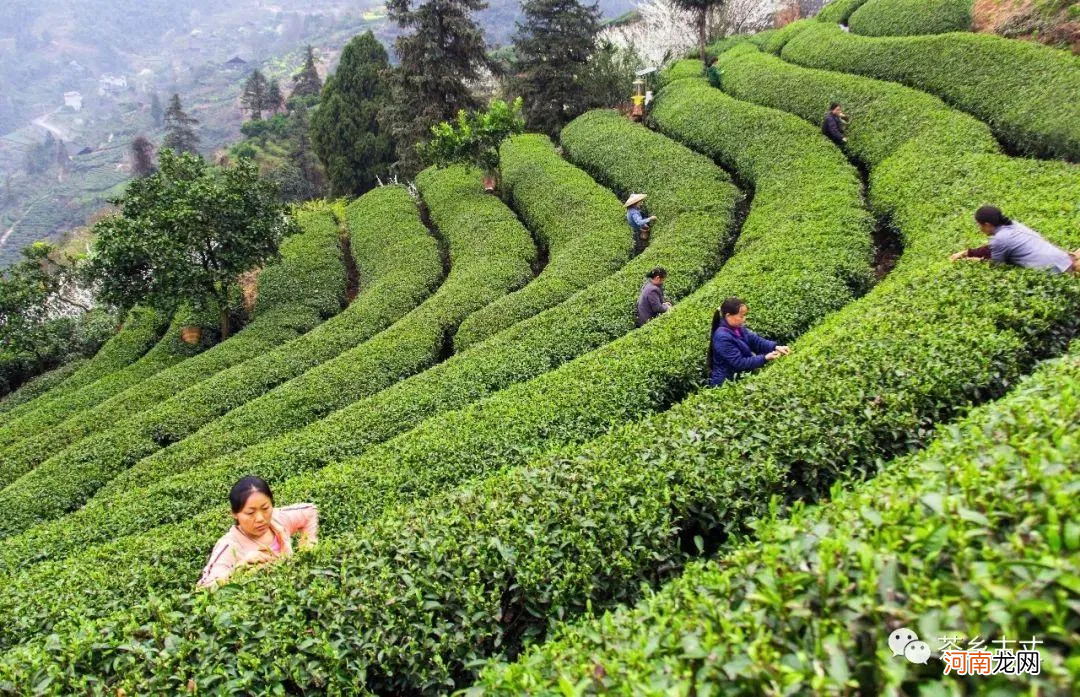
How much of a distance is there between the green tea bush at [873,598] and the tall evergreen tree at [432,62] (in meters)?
32.3

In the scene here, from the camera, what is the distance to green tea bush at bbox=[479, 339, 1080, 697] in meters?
2.28

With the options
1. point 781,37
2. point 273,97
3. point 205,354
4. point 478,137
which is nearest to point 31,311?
point 205,354

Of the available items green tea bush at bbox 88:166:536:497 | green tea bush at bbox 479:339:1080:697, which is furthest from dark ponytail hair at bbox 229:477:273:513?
green tea bush at bbox 88:166:536:497

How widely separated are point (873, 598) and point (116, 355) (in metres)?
28.8

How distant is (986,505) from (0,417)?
2924cm

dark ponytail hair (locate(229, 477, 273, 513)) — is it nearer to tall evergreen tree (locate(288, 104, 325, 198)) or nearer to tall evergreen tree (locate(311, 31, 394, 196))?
tall evergreen tree (locate(311, 31, 394, 196))

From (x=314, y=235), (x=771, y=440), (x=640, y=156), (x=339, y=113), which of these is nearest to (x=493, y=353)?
(x=771, y=440)

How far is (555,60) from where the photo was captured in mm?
34281

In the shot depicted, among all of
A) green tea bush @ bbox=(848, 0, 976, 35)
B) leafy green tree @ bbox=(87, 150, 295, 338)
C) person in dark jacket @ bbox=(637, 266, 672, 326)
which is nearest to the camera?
person in dark jacket @ bbox=(637, 266, 672, 326)

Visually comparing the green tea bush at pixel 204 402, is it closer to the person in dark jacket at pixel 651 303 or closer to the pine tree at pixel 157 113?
the person in dark jacket at pixel 651 303

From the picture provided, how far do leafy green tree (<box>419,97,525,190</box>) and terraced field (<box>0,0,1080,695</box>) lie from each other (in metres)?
6.63

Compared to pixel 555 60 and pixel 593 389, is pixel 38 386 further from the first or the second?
pixel 555 60

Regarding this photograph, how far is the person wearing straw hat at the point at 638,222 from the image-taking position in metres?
17.2

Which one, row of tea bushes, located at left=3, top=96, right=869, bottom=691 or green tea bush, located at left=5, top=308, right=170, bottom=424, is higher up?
row of tea bushes, located at left=3, top=96, right=869, bottom=691
